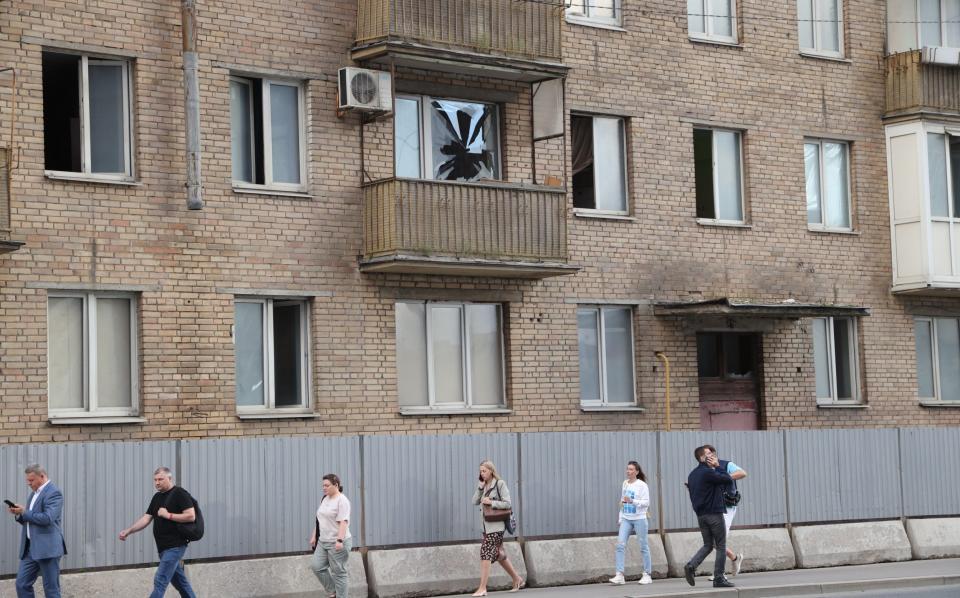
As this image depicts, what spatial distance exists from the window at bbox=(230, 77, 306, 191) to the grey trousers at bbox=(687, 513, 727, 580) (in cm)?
713

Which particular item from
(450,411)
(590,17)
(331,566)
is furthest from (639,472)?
(590,17)

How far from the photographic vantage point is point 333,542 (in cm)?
1653

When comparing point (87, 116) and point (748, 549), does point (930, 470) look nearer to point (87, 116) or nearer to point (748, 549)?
point (748, 549)

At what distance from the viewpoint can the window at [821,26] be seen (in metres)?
26.7

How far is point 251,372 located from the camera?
21031mm

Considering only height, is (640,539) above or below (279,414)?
below

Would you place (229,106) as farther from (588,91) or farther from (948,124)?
(948,124)

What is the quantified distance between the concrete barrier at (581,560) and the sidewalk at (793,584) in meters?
0.23

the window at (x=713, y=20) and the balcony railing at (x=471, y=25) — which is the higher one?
the window at (x=713, y=20)

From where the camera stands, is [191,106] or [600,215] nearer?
[191,106]

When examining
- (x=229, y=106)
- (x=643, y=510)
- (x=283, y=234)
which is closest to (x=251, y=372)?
(x=283, y=234)

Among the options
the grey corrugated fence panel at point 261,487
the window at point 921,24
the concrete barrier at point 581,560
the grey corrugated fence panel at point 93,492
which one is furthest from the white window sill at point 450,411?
the window at point 921,24

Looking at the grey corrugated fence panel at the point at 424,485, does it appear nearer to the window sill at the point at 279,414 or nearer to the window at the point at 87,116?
the window sill at the point at 279,414

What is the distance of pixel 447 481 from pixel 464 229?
12.6 feet
